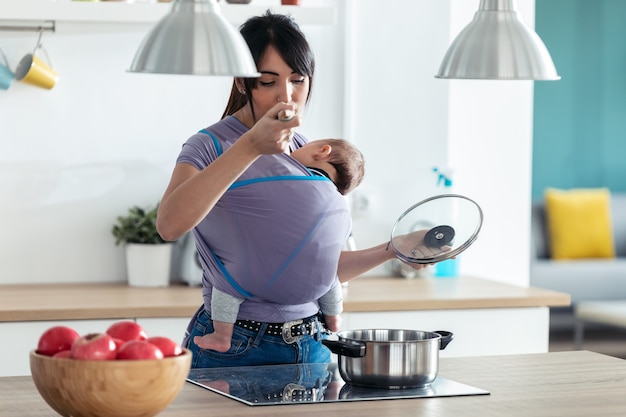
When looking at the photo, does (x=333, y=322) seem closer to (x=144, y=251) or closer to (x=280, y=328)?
(x=280, y=328)

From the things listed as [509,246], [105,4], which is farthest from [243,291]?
[509,246]

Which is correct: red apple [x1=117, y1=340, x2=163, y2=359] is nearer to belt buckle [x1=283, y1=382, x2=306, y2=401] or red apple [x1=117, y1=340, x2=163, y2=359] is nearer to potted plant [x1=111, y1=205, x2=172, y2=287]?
belt buckle [x1=283, y1=382, x2=306, y2=401]

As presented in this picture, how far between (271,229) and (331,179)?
29 centimetres

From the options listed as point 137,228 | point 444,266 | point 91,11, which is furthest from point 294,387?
point 444,266

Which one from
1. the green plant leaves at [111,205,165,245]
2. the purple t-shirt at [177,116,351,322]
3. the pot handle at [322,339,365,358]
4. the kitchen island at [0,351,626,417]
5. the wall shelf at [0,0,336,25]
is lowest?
the kitchen island at [0,351,626,417]

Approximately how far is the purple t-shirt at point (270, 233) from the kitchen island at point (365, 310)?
93 centimetres

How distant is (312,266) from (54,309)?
1.11 m

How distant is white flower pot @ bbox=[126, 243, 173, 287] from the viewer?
3350 mm

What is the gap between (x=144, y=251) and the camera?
3.35 metres

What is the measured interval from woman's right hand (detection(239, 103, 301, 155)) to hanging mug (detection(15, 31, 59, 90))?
180cm

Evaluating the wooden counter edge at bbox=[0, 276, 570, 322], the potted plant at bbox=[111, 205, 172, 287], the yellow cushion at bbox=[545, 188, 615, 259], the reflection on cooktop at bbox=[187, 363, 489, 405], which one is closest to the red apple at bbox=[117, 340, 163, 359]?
the reflection on cooktop at bbox=[187, 363, 489, 405]

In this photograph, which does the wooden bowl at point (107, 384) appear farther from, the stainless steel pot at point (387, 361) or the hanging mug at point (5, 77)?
the hanging mug at point (5, 77)

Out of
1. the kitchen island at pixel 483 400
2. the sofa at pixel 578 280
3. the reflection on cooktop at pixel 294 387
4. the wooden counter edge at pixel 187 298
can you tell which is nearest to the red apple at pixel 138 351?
the kitchen island at pixel 483 400

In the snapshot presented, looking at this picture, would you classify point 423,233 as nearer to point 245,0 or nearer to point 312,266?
point 312,266
